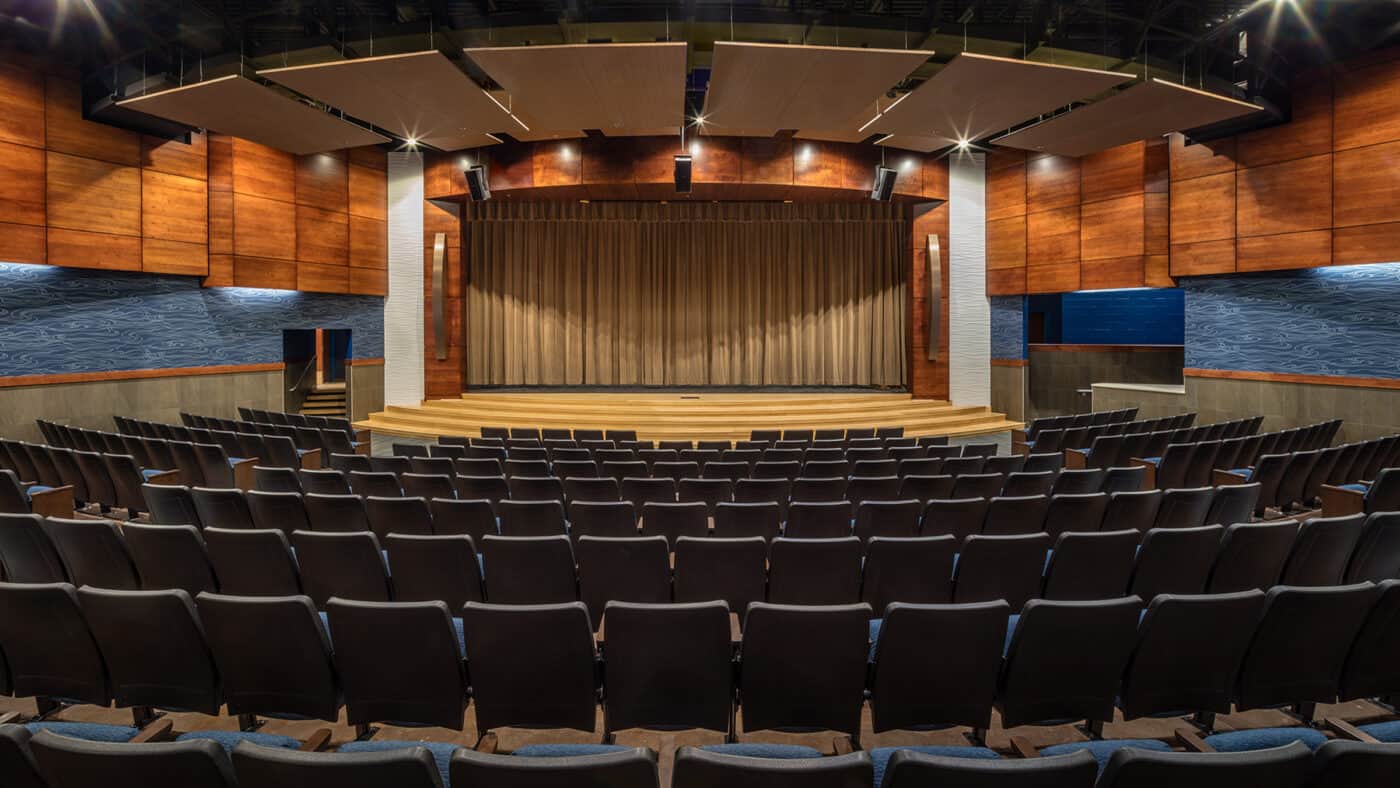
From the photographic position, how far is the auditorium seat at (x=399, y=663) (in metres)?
2.44

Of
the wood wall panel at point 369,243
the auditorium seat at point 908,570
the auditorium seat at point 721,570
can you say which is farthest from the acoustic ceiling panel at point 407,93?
the auditorium seat at point 908,570

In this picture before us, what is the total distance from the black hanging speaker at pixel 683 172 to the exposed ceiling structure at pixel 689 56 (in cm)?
115

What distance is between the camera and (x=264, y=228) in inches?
489

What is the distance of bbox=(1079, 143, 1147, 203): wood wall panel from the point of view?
40.1 feet

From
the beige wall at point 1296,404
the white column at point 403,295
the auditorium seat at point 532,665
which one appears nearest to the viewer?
the auditorium seat at point 532,665

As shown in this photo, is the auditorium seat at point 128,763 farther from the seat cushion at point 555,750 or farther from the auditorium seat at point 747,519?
the auditorium seat at point 747,519

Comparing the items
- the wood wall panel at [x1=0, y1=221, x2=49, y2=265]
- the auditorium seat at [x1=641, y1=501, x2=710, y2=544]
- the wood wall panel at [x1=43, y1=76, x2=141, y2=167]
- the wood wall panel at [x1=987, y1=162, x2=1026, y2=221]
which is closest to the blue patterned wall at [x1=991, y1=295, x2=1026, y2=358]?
the wood wall panel at [x1=987, y1=162, x2=1026, y2=221]

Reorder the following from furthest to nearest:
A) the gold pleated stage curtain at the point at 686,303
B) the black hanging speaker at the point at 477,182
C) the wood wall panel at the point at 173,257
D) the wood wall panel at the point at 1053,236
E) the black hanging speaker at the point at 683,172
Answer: the gold pleated stage curtain at the point at 686,303
the wood wall panel at the point at 1053,236
the black hanging speaker at the point at 477,182
the wood wall panel at the point at 173,257
the black hanging speaker at the point at 683,172

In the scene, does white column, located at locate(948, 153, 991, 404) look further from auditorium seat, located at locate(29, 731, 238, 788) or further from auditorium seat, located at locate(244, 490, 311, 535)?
auditorium seat, located at locate(29, 731, 238, 788)

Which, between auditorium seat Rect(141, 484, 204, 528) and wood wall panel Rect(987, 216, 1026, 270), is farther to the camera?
wood wall panel Rect(987, 216, 1026, 270)

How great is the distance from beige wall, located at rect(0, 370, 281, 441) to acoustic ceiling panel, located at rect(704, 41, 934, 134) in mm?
9612

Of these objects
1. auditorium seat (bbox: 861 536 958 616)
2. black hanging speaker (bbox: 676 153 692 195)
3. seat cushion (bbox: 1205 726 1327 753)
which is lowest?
seat cushion (bbox: 1205 726 1327 753)

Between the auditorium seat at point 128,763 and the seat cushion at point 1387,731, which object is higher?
the auditorium seat at point 128,763

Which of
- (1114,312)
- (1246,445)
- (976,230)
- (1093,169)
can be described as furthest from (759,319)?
(1246,445)
